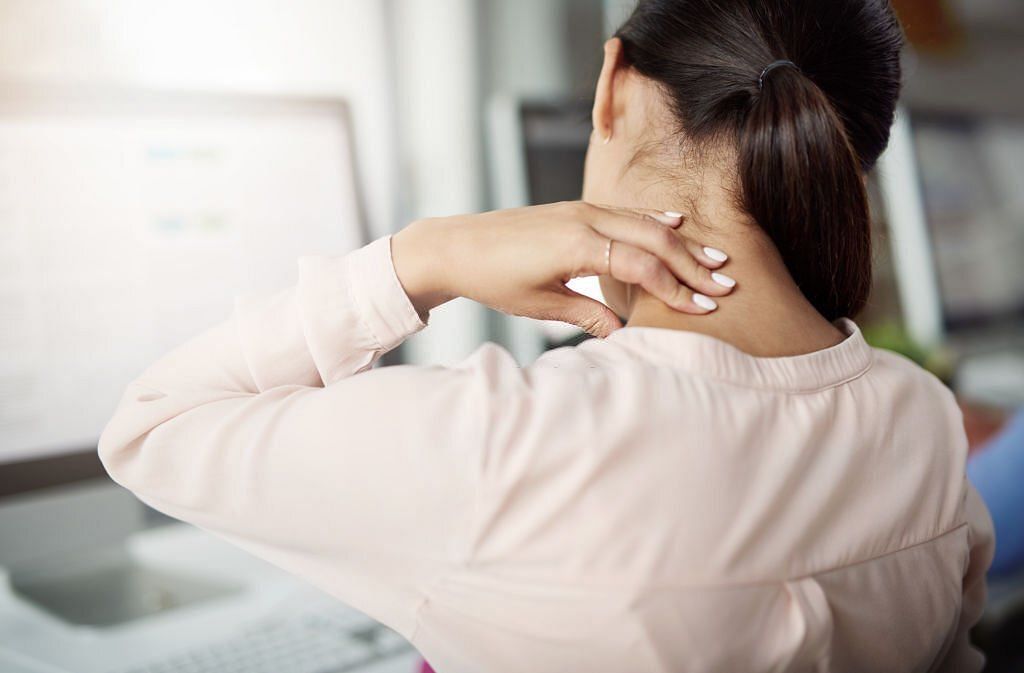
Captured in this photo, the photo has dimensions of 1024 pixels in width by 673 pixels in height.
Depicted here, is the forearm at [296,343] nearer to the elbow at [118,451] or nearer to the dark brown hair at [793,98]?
the elbow at [118,451]

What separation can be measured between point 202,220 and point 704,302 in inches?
25.1

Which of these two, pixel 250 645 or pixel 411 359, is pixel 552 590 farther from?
pixel 411 359

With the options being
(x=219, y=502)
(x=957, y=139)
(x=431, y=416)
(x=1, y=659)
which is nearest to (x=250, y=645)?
(x=1, y=659)

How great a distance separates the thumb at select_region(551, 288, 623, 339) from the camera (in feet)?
1.89

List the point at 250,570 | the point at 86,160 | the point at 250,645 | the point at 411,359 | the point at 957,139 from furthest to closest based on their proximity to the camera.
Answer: the point at 957,139
the point at 411,359
the point at 250,570
the point at 86,160
the point at 250,645

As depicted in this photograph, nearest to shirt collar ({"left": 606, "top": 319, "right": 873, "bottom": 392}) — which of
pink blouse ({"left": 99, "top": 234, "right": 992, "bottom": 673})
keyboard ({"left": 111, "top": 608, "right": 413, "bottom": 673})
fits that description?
pink blouse ({"left": 99, "top": 234, "right": 992, "bottom": 673})

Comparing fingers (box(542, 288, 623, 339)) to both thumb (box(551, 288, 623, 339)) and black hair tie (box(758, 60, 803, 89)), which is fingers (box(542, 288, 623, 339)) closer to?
thumb (box(551, 288, 623, 339))

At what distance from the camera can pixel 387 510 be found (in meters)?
0.46

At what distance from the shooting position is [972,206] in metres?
1.98

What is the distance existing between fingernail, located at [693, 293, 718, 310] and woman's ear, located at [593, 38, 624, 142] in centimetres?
17

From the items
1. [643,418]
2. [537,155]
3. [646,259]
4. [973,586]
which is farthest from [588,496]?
[537,155]

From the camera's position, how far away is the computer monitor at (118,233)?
86cm

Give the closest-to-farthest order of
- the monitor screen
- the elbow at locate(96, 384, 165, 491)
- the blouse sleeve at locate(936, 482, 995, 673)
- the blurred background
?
the elbow at locate(96, 384, 165, 491) → the blouse sleeve at locate(936, 482, 995, 673) → the blurred background → the monitor screen

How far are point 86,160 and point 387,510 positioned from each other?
2.05 feet
